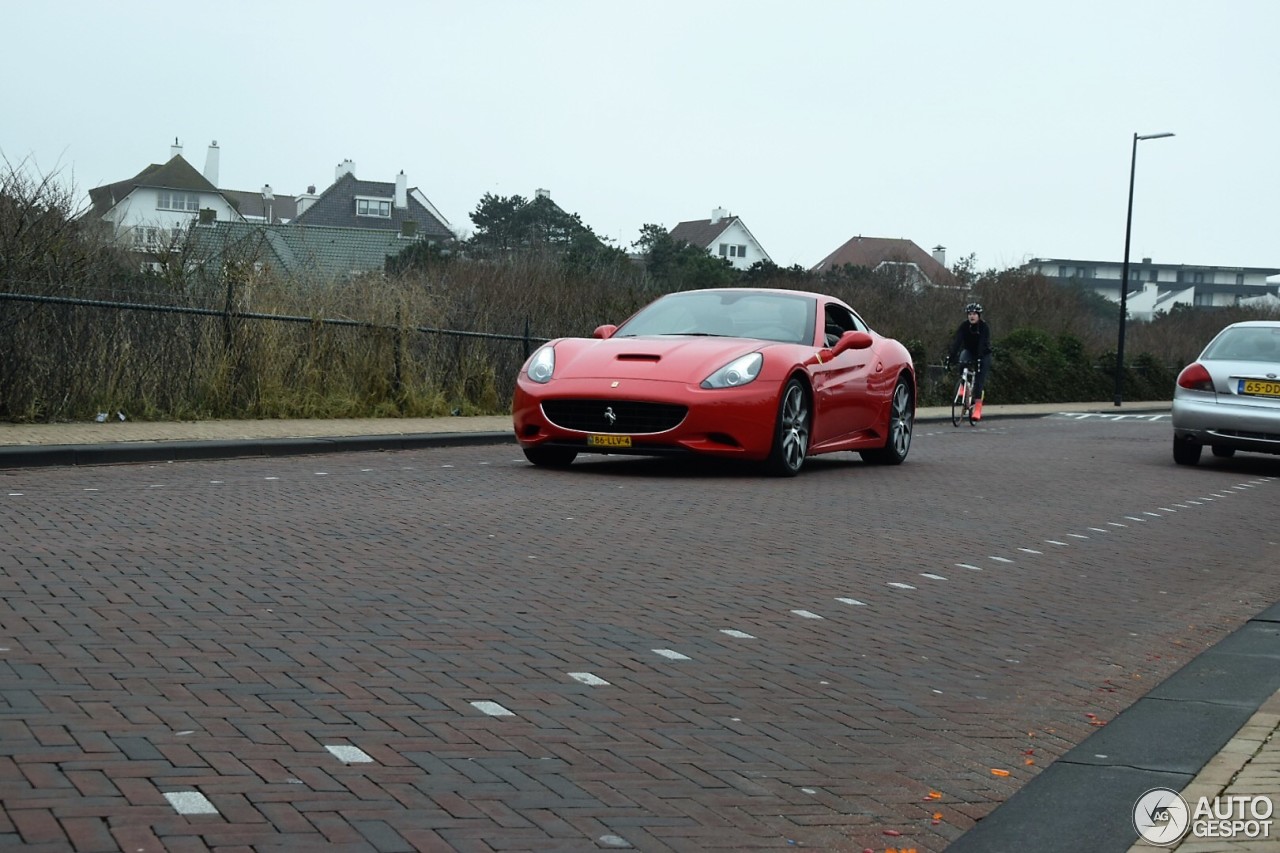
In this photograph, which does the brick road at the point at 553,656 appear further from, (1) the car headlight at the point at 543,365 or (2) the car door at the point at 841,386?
(2) the car door at the point at 841,386

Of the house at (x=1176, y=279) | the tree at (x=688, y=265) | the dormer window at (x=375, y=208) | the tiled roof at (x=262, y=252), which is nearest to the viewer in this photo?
the tiled roof at (x=262, y=252)

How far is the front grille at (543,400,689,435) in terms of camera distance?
11742mm

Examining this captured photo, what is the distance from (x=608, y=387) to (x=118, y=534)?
15.1 feet

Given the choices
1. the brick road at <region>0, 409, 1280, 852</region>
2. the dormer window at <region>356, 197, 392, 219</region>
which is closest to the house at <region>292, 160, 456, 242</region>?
the dormer window at <region>356, 197, 392, 219</region>

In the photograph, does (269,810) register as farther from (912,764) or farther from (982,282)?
(982,282)

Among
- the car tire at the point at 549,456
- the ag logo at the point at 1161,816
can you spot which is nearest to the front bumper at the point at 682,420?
the car tire at the point at 549,456

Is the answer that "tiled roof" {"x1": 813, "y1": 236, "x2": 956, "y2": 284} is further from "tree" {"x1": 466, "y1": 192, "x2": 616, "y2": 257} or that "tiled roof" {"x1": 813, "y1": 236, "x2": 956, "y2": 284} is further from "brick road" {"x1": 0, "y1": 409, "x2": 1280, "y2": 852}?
"brick road" {"x1": 0, "y1": 409, "x2": 1280, "y2": 852}

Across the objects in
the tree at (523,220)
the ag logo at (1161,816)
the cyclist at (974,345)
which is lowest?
the ag logo at (1161,816)

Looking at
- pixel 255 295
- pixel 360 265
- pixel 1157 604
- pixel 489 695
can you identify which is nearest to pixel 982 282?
pixel 360 265

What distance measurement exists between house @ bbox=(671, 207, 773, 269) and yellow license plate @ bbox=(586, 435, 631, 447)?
9557 centimetres

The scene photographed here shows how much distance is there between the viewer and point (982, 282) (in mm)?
46500

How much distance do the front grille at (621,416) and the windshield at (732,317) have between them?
1.44 m

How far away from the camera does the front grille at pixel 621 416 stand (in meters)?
11.7

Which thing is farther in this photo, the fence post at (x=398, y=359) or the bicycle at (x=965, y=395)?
the bicycle at (x=965, y=395)
